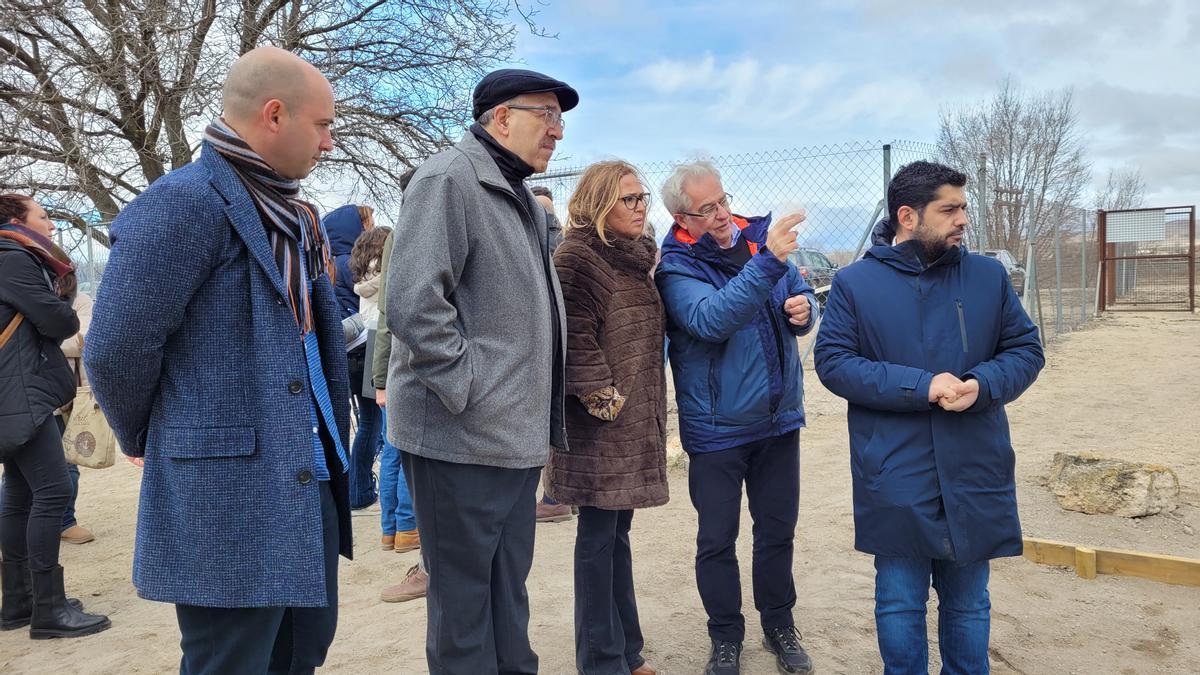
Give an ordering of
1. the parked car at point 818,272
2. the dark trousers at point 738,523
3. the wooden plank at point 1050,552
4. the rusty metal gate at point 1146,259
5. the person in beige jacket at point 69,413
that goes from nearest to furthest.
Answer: the dark trousers at point 738,523 → the wooden plank at point 1050,552 → the person in beige jacket at point 69,413 → the parked car at point 818,272 → the rusty metal gate at point 1146,259

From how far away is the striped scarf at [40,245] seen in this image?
3387mm

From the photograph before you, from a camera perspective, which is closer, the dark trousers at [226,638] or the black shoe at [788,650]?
the dark trousers at [226,638]

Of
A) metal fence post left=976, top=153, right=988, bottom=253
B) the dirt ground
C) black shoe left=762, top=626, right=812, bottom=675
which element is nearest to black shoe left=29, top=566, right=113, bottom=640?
the dirt ground

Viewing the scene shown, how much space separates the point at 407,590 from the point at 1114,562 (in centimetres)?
332

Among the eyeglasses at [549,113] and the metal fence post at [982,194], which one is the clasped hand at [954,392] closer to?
the eyeglasses at [549,113]

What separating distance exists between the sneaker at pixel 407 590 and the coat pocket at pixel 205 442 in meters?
2.38

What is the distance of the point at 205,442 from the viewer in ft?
5.41

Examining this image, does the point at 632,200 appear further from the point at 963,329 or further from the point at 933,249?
the point at 963,329

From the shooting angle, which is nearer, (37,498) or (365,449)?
(37,498)

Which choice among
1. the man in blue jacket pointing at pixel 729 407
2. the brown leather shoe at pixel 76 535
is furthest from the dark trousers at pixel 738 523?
the brown leather shoe at pixel 76 535

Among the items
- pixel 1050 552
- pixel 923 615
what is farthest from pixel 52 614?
pixel 1050 552

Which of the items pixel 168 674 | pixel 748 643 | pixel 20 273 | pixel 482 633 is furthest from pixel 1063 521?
pixel 20 273

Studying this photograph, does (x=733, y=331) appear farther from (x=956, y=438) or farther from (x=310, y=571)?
(x=310, y=571)

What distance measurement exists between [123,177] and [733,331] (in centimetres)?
696
